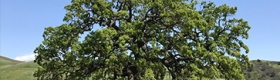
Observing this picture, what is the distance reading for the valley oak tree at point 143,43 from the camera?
26688 mm

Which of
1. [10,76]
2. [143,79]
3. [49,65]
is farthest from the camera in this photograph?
[10,76]

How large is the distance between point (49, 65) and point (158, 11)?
10061mm

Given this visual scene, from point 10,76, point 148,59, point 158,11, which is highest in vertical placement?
point 10,76

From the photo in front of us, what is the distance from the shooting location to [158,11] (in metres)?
28.3

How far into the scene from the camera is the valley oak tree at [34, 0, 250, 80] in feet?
87.6

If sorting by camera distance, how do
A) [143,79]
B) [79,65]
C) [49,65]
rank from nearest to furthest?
1. [143,79]
2. [79,65]
3. [49,65]

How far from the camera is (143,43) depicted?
2847 centimetres

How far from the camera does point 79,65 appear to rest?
27.9 meters

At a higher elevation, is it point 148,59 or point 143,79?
point 148,59

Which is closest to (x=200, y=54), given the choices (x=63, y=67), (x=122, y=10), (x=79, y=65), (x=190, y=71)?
(x=190, y=71)

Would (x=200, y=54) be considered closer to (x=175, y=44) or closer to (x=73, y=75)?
(x=175, y=44)

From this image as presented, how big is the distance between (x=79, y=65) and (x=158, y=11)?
7469mm

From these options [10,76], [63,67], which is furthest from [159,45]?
[10,76]

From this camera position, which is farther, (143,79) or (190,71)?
(190,71)
